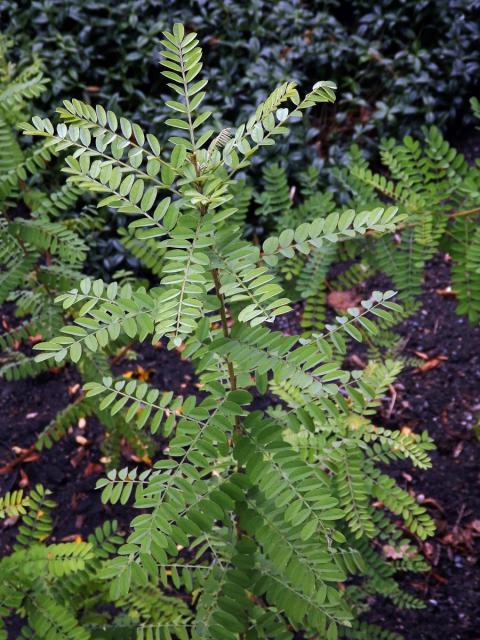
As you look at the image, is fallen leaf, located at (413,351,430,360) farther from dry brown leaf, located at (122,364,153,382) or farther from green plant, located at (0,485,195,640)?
green plant, located at (0,485,195,640)

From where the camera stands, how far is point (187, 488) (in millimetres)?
997

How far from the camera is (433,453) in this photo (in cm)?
→ 275

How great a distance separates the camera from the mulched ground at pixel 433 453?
231 centimetres

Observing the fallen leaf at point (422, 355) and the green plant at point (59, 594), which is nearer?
the green plant at point (59, 594)

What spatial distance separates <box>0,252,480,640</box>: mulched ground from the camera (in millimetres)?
2307

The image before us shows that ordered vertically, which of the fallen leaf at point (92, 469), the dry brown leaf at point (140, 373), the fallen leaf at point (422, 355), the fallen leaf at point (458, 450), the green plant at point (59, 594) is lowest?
the fallen leaf at point (92, 469)

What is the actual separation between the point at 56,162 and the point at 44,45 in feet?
2.74

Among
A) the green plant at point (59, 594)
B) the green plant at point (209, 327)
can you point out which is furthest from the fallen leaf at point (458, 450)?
the green plant at point (209, 327)

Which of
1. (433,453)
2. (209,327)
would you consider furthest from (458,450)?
(209,327)

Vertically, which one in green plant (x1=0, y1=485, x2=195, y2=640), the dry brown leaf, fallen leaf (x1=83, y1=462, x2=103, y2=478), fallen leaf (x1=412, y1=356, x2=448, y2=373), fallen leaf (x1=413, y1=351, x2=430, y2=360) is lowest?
fallen leaf (x1=83, y1=462, x2=103, y2=478)

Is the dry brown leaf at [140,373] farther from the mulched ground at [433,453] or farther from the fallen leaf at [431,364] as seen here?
the fallen leaf at [431,364]

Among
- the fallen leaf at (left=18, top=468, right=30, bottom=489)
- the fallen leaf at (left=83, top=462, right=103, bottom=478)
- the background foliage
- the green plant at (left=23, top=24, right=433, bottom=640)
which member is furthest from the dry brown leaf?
the green plant at (left=23, top=24, right=433, bottom=640)

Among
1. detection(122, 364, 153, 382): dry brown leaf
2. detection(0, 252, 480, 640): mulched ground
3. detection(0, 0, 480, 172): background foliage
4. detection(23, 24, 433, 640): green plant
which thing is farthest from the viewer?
detection(0, 0, 480, 172): background foliage

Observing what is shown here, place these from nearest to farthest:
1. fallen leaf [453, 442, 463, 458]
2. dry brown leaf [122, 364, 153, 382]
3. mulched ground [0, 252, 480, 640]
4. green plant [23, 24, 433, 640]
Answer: green plant [23, 24, 433, 640]
mulched ground [0, 252, 480, 640]
fallen leaf [453, 442, 463, 458]
dry brown leaf [122, 364, 153, 382]
